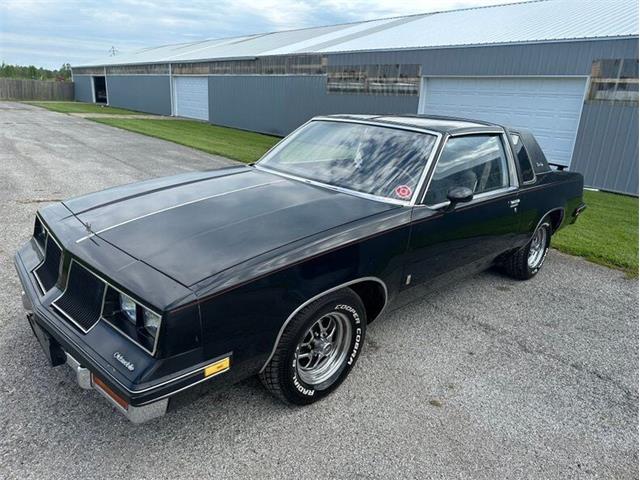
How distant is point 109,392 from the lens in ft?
7.00

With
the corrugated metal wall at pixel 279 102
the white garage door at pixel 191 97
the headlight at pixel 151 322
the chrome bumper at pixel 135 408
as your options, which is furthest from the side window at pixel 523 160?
the white garage door at pixel 191 97

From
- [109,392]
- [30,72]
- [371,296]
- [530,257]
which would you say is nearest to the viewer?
[109,392]

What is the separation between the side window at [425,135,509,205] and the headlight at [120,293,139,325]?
2.06 meters

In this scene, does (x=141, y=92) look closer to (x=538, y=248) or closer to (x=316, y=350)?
(x=538, y=248)

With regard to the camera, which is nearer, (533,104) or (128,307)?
(128,307)

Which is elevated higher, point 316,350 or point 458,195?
point 458,195

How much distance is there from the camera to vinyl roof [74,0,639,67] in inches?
445

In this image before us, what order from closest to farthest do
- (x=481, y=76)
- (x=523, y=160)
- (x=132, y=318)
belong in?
(x=132, y=318) < (x=523, y=160) < (x=481, y=76)

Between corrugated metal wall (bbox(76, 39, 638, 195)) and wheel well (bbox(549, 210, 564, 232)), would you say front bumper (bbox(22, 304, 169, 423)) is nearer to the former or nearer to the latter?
wheel well (bbox(549, 210, 564, 232))

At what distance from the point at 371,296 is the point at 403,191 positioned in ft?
2.59

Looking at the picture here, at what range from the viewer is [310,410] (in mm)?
2781

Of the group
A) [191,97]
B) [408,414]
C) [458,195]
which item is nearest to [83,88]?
[191,97]

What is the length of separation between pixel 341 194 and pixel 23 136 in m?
15.3

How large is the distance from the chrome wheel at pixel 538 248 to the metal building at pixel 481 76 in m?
6.97
